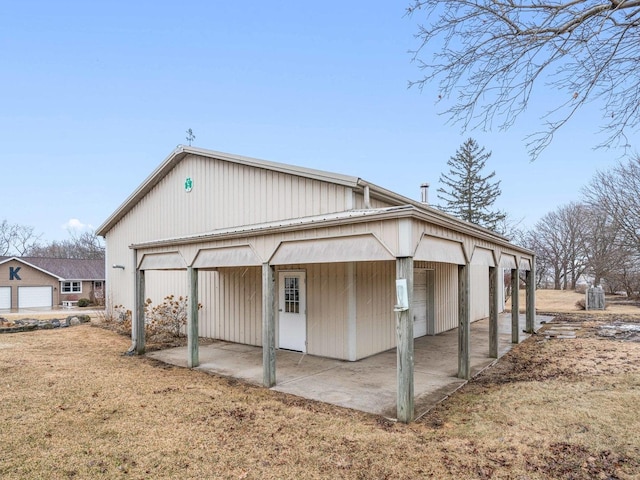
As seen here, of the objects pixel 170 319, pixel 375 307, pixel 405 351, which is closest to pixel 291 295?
pixel 375 307

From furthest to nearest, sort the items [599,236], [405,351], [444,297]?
[599,236]
[444,297]
[405,351]

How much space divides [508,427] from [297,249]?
3.69 metres

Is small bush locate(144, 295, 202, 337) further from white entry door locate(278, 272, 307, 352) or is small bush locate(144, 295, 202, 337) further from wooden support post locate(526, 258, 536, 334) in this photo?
wooden support post locate(526, 258, 536, 334)

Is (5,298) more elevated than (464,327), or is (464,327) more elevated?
(464,327)

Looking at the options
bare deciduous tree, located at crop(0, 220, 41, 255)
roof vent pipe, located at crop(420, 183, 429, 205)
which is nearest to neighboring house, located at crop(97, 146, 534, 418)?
roof vent pipe, located at crop(420, 183, 429, 205)

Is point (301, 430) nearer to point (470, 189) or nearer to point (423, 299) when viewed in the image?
point (423, 299)

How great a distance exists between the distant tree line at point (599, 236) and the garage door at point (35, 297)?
3993cm

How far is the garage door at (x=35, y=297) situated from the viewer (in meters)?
30.0

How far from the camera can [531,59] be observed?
430 cm

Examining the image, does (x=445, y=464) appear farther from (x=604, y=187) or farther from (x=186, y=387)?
A: (x=604, y=187)

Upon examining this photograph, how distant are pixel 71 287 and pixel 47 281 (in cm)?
189

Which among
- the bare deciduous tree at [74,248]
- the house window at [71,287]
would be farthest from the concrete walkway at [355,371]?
the bare deciduous tree at [74,248]

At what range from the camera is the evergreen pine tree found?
3719 cm

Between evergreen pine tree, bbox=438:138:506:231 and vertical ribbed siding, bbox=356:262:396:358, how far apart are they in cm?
2999
